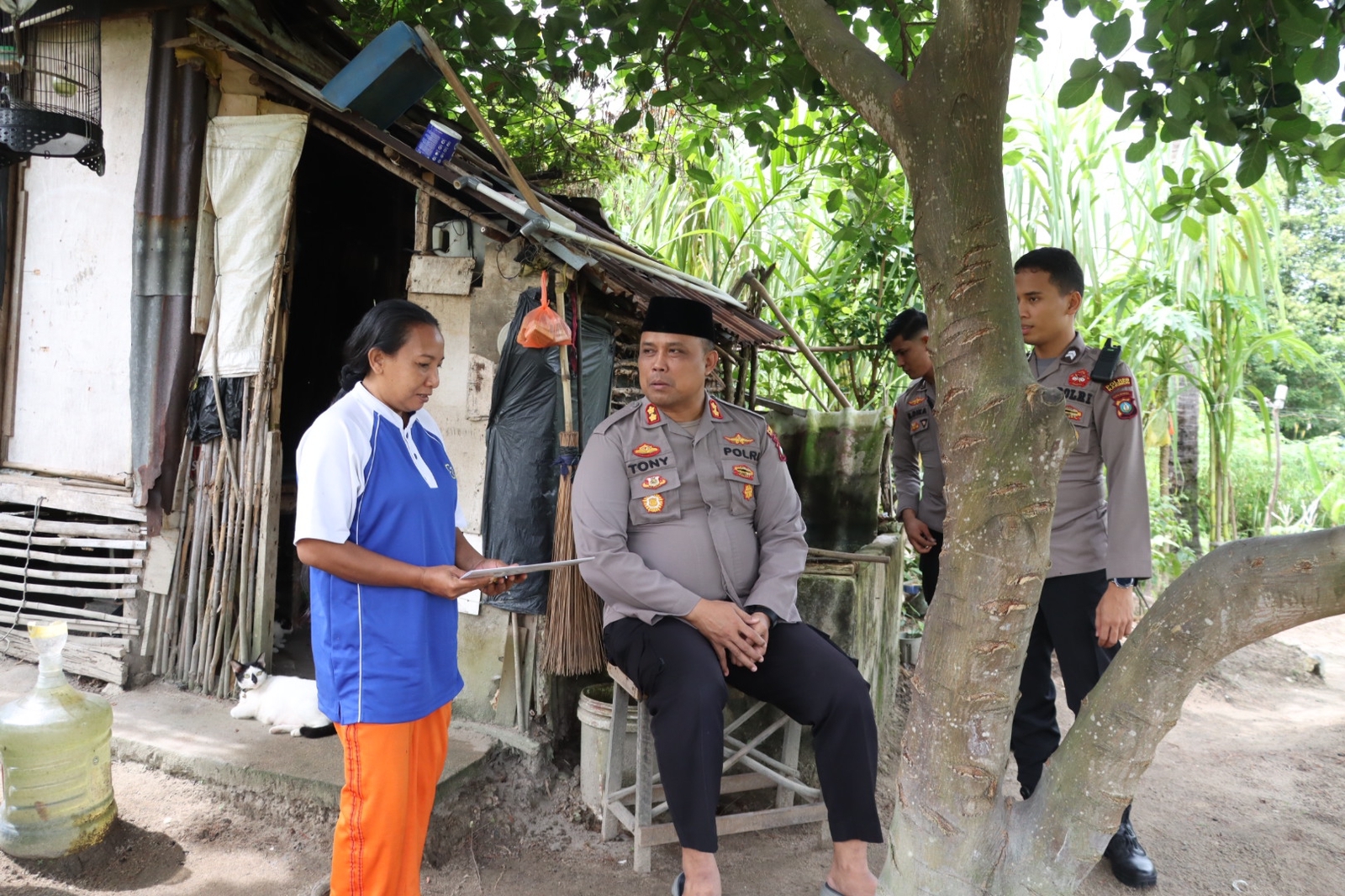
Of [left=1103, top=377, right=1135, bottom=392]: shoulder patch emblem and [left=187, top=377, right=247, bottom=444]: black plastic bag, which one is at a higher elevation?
[left=1103, top=377, right=1135, bottom=392]: shoulder patch emblem

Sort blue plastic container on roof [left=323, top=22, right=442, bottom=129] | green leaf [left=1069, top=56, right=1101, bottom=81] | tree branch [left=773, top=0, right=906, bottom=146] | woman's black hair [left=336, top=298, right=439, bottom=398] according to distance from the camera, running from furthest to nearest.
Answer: blue plastic container on roof [left=323, top=22, right=442, bottom=129] → green leaf [left=1069, top=56, right=1101, bottom=81] → woman's black hair [left=336, top=298, right=439, bottom=398] → tree branch [left=773, top=0, right=906, bottom=146]

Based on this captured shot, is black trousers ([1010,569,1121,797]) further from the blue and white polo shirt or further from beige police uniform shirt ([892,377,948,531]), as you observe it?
the blue and white polo shirt

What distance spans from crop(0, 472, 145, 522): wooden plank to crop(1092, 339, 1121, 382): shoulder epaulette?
4227 millimetres

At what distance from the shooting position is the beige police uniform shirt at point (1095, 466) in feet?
9.79

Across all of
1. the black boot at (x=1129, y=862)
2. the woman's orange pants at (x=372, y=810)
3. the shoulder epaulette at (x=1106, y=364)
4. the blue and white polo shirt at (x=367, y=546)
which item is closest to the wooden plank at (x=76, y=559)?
the blue and white polo shirt at (x=367, y=546)

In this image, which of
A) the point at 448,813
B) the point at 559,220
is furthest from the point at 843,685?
the point at 559,220

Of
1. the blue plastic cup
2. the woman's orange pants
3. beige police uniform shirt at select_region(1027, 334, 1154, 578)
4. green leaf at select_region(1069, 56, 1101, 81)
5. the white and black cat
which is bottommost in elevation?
the white and black cat

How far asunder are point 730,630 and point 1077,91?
7.01 feet

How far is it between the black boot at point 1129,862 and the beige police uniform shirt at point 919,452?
151cm

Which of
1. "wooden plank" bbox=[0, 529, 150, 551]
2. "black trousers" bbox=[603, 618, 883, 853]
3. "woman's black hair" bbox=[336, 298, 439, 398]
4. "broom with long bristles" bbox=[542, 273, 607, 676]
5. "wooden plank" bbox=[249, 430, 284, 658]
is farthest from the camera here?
"wooden plank" bbox=[0, 529, 150, 551]

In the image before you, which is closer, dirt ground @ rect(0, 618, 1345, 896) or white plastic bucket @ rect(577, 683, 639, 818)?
→ dirt ground @ rect(0, 618, 1345, 896)

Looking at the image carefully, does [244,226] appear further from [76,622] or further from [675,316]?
[675,316]

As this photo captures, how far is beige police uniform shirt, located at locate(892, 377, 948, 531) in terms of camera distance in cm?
427

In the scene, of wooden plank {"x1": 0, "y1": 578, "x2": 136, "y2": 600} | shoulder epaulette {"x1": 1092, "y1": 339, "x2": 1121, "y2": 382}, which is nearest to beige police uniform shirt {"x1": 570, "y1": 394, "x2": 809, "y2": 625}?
shoulder epaulette {"x1": 1092, "y1": 339, "x2": 1121, "y2": 382}
